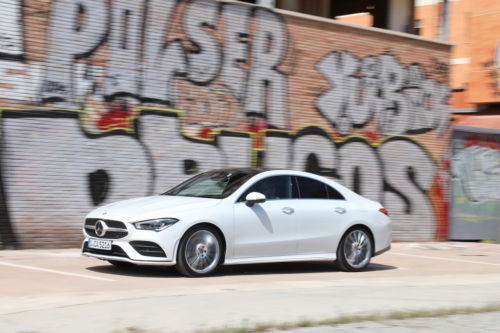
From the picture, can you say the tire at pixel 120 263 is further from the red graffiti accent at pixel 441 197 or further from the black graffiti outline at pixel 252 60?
the red graffiti accent at pixel 441 197

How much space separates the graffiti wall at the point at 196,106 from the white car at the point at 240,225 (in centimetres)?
281

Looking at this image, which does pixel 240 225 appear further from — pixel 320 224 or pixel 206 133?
pixel 206 133

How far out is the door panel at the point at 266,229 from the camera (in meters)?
8.99

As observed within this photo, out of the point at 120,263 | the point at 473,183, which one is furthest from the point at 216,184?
the point at 473,183

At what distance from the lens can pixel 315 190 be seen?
10055 mm

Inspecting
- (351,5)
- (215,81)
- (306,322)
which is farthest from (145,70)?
(351,5)

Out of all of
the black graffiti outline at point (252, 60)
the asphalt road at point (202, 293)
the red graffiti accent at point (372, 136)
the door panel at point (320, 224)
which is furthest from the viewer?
the red graffiti accent at point (372, 136)

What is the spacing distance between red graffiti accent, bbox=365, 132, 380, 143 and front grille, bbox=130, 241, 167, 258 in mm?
8849

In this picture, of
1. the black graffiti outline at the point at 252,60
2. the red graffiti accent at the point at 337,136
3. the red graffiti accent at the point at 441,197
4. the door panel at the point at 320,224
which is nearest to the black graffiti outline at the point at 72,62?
the black graffiti outline at the point at 252,60

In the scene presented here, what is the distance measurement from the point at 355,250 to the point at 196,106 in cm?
470

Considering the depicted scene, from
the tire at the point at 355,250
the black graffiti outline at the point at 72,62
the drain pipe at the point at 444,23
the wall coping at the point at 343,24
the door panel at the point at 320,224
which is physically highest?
the drain pipe at the point at 444,23

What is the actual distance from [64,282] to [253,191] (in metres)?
2.80

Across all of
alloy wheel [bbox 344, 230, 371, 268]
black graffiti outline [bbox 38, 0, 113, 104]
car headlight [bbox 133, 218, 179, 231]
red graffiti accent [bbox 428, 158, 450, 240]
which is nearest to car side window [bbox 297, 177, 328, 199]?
alloy wheel [bbox 344, 230, 371, 268]

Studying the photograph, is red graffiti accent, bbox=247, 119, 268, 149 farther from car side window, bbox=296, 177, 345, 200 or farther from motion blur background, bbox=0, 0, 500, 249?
car side window, bbox=296, 177, 345, 200
